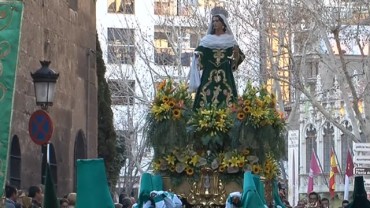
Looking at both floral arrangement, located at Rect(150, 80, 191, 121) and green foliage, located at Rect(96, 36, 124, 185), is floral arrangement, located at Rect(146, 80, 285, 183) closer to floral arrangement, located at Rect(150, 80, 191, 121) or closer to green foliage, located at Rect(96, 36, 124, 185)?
floral arrangement, located at Rect(150, 80, 191, 121)

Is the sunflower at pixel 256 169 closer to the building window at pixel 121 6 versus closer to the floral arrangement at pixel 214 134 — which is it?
the floral arrangement at pixel 214 134

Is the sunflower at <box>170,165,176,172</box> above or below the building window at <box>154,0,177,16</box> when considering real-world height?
below

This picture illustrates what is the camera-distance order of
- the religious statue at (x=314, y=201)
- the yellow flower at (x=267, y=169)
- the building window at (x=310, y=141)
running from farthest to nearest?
the building window at (x=310, y=141) → the religious statue at (x=314, y=201) → the yellow flower at (x=267, y=169)

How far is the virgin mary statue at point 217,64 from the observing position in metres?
14.8

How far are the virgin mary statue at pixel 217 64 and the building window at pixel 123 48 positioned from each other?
34.4 metres

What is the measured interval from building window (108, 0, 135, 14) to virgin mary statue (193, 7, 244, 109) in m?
46.1

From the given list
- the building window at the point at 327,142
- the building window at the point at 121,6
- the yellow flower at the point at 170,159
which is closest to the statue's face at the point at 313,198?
the yellow flower at the point at 170,159

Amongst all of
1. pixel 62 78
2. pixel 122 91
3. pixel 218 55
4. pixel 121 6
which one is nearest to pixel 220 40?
pixel 218 55

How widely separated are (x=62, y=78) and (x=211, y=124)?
1064cm

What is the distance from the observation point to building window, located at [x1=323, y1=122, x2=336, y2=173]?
6116cm

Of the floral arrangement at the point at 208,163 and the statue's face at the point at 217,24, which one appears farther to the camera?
the statue's face at the point at 217,24

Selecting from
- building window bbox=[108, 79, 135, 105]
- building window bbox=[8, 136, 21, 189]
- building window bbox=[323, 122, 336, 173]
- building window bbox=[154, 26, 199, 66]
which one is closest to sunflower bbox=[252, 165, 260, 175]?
building window bbox=[8, 136, 21, 189]

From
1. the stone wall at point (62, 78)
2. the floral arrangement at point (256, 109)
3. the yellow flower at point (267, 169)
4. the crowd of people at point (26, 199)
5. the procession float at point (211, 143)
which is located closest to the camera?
the crowd of people at point (26, 199)

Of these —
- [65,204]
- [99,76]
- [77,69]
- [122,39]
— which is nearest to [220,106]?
[65,204]
